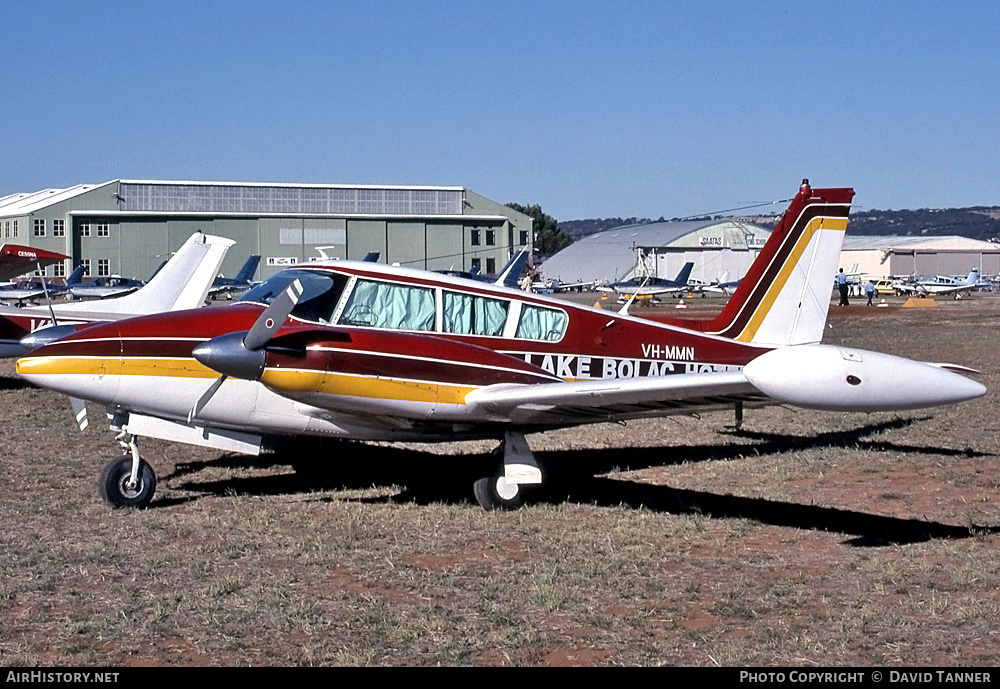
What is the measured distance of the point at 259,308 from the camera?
32.2ft

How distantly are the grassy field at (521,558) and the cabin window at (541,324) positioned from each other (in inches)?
59.8

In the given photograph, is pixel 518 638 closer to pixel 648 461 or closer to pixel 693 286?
pixel 648 461

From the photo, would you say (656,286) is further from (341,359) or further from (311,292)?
(341,359)

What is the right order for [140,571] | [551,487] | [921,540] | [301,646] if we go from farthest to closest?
[551,487], [921,540], [140,571], [301,646]

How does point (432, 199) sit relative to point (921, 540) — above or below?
above

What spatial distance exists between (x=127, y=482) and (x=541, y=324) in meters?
4.04

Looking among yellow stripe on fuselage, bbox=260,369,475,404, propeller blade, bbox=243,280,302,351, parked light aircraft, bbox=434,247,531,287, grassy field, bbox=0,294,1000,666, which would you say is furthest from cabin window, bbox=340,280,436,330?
grassy field, bbox=0,294,1000,666

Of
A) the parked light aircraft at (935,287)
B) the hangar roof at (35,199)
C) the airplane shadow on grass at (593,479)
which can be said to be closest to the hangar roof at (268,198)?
the hangar roof at (35,199)

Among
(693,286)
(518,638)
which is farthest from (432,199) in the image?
(518,638)

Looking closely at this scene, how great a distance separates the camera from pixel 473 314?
10.5 meters

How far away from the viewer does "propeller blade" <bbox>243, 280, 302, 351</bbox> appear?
8.73 m

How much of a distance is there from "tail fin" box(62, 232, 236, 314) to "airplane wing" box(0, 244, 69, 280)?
124 inches

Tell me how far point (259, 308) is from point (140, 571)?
2753 mm

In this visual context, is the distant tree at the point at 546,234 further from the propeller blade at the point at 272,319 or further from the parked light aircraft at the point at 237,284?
the propeller blade at the point at 272,319
